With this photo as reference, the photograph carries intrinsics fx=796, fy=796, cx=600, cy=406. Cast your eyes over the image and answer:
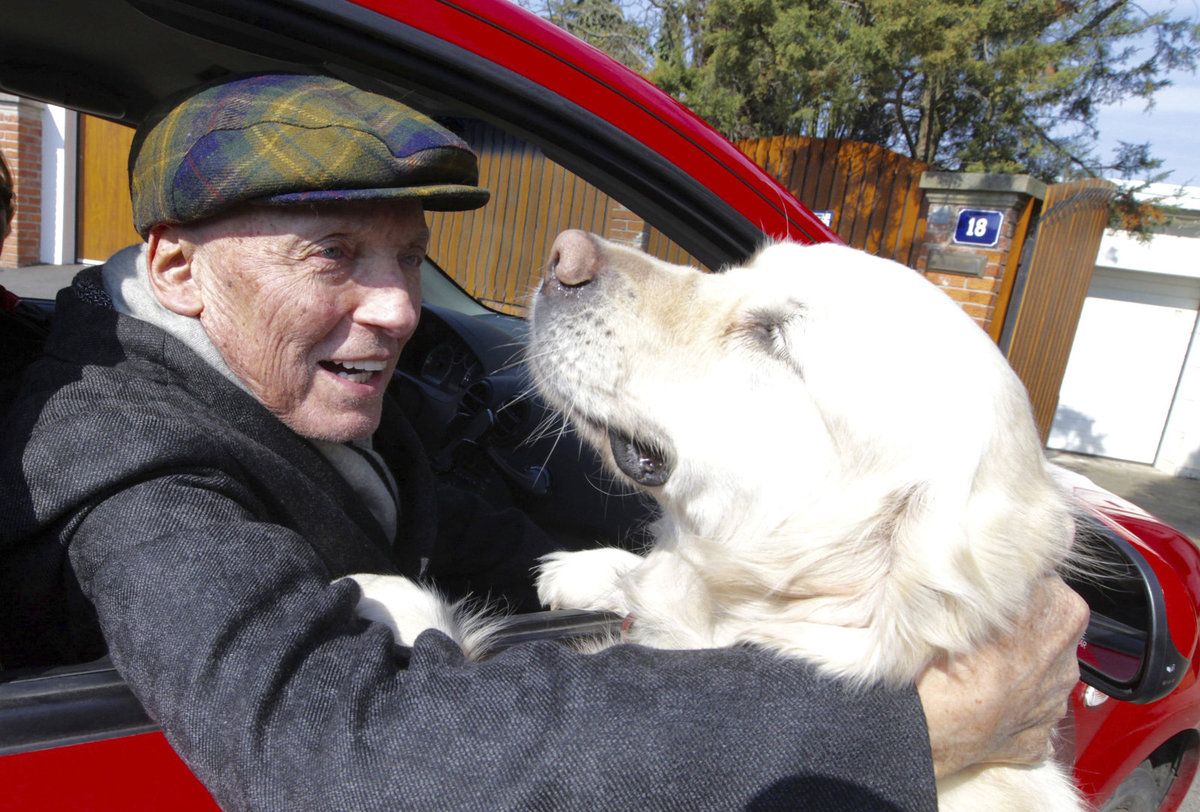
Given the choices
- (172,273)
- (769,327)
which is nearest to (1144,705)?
(769,327)

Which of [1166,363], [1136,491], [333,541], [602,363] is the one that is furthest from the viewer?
[1166,363]

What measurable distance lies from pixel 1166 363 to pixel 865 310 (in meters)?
13.0

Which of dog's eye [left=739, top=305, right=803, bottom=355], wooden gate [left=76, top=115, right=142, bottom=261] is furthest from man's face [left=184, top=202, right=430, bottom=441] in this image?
wooden gate [left=76, top=115, right=142, bottom=261]

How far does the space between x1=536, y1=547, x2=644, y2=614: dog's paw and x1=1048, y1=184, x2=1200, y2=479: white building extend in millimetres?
12121

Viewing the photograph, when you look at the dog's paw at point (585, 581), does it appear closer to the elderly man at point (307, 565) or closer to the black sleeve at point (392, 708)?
the elderly man at point (307, 565)

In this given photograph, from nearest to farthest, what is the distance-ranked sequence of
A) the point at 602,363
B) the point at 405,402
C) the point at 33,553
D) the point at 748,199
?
the point at 33,553 → the point at 602,363 → the point at 748,199 → the point at 405,402

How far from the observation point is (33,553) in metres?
1.09

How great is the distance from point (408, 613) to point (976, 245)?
24.5 ft

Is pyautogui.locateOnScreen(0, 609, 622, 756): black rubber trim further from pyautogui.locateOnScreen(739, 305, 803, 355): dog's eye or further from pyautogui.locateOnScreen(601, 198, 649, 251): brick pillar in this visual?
pyautogui.locateOnScreen(601, 198, 649, 251): brick pillar

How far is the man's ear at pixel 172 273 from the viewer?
149cm

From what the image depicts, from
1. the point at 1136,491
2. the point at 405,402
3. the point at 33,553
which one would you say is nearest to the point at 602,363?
the point at 33,553

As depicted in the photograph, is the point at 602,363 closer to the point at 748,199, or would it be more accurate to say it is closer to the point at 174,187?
the point at 748,199

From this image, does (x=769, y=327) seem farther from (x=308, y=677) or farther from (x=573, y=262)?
(x=308, y=677)

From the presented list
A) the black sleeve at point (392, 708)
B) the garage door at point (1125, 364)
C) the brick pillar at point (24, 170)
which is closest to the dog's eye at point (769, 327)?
the black sleeve at point (392, 708)
